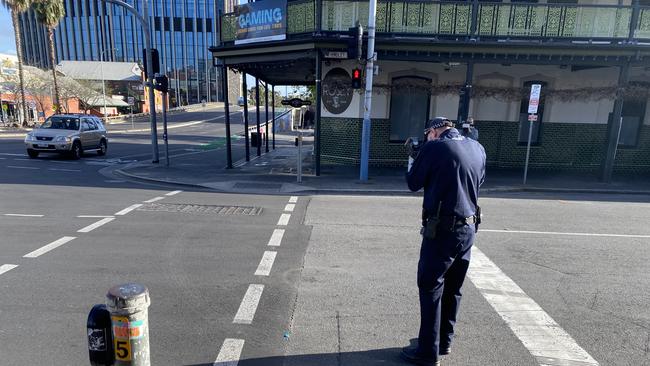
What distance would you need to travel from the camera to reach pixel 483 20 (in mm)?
13078

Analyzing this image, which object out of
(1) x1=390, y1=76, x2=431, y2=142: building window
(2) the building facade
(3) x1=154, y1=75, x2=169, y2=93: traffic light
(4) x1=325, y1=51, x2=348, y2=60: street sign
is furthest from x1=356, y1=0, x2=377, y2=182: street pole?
(2) the building facade

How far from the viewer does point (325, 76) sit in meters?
15.1

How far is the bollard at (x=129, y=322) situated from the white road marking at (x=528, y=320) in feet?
10.1

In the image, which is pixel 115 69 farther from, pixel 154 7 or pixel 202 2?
pixel 202 2

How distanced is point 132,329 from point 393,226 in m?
5.91

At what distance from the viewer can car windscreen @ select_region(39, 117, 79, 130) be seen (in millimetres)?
17161

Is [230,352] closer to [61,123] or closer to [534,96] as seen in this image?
[534,96]

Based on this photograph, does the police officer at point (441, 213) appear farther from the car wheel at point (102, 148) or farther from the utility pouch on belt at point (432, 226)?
the car wheel at point (102, 148)

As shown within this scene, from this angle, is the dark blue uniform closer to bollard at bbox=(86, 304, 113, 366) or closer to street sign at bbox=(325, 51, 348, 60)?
bollard at bbox=(86, 304, 113, 366)

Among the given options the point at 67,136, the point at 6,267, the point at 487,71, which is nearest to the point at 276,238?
the point at 6,267

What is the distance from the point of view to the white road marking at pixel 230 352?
10.6ft

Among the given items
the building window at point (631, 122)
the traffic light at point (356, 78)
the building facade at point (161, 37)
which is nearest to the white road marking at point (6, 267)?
the traffic light at point (356, 78)

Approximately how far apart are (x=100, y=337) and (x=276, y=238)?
434 cm

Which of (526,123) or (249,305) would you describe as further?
(526,123)
